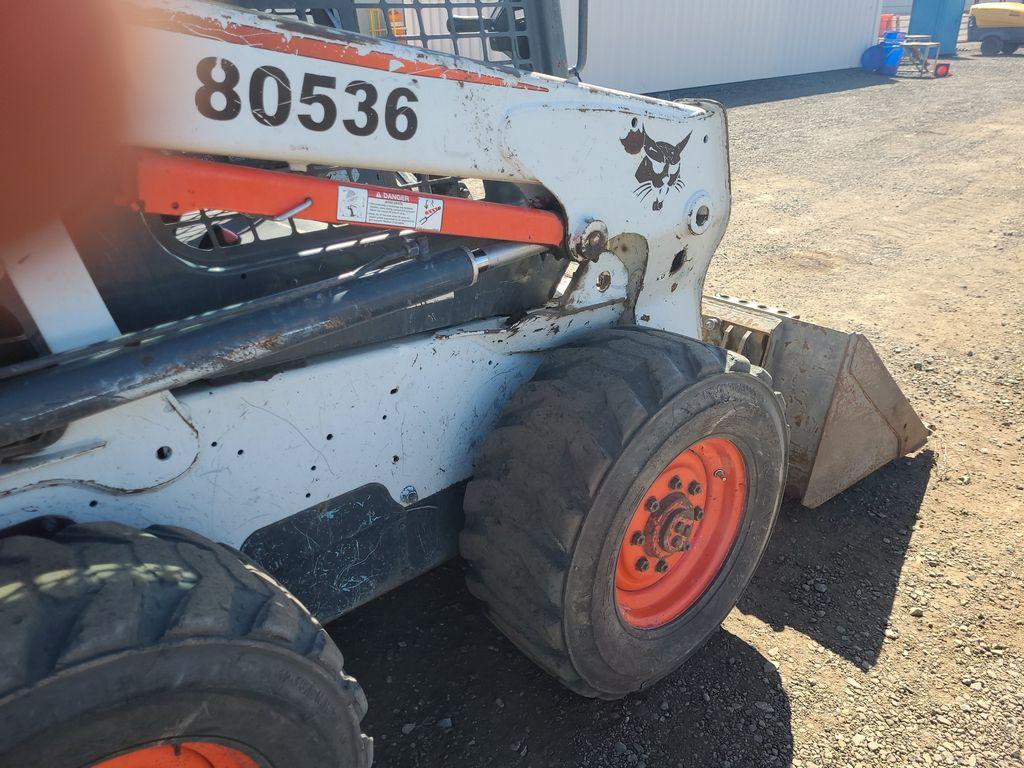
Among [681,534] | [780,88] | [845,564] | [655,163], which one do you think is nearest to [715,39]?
[780,88]

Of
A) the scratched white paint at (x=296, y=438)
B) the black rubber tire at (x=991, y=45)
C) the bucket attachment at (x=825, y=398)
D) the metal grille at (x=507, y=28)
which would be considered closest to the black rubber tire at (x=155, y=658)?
the scratched white paint at (x=296, y=438)

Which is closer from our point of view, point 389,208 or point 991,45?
point 389,208

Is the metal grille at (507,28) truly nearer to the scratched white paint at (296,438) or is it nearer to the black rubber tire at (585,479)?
the scratched white paint at (296,438)

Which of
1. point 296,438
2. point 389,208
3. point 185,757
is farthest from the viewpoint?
point 296,438

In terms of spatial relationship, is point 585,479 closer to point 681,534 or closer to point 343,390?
point 681,534

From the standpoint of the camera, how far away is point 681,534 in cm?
250

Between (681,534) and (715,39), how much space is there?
16442mm

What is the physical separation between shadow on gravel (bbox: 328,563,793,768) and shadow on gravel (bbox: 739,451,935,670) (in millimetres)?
295

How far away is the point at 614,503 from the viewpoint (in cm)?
218

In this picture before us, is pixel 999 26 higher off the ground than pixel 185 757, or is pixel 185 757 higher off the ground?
pixel 185 757

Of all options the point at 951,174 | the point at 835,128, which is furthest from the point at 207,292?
the point at 835,128

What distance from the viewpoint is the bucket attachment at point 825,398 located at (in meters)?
3.35

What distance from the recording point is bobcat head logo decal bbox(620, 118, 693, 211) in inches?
94.0

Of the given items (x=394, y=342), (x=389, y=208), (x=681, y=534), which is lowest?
(x=681, y=534)
